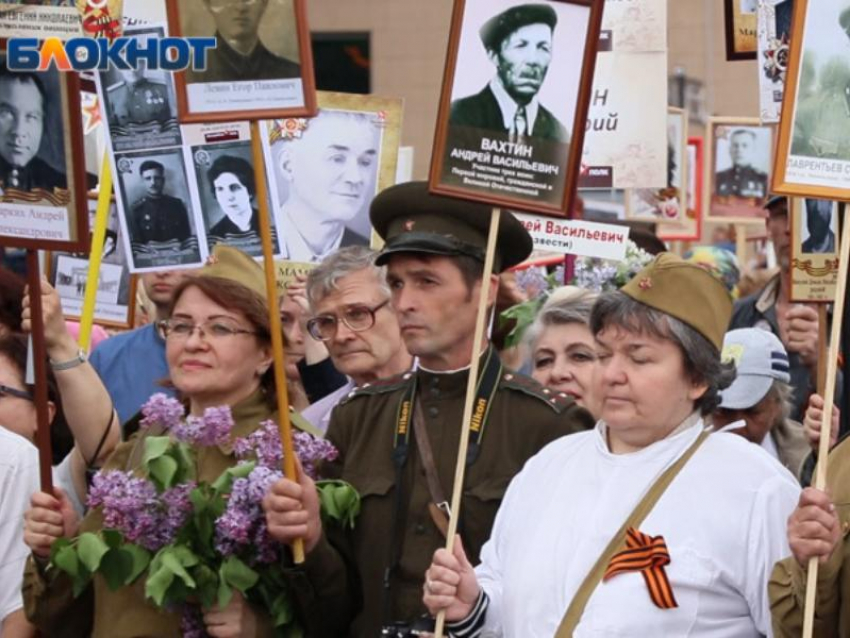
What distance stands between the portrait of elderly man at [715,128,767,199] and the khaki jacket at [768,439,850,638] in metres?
8.65

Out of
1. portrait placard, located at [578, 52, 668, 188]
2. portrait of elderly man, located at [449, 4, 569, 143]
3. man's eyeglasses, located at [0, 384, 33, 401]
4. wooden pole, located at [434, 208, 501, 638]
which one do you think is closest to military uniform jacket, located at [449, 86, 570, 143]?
portrait of elderly man, located at [449, 4, 569, 143]

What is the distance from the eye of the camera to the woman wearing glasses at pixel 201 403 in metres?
5.97

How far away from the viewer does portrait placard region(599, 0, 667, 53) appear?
30.7 feet

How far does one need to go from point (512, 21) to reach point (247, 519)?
5.11ft

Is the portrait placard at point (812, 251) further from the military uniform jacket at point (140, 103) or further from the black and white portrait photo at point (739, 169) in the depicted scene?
the black and white portrait photo at point (739, 169)

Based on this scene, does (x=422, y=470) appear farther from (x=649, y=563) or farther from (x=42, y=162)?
(x=42, y=162)

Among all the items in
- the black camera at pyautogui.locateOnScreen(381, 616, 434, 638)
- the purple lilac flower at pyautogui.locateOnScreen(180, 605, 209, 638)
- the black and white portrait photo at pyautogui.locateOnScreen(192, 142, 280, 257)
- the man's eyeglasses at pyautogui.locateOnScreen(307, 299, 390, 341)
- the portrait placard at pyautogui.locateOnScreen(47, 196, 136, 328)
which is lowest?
the purple lilac flower at pyautogui.locateOnScreen(180, 605, 209, 638)

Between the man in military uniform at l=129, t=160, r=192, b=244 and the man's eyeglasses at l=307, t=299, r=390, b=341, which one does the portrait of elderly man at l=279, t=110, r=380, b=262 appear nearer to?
the man in military uniform at l=129, t=160, r=192, b=244

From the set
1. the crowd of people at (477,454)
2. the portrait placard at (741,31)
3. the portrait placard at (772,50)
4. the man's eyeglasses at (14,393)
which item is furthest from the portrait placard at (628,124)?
the man's eyeglasses at (14,393)

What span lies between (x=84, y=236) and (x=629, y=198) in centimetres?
629

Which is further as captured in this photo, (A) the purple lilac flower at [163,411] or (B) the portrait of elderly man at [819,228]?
(B) the portrait of elderly man at [819,228]

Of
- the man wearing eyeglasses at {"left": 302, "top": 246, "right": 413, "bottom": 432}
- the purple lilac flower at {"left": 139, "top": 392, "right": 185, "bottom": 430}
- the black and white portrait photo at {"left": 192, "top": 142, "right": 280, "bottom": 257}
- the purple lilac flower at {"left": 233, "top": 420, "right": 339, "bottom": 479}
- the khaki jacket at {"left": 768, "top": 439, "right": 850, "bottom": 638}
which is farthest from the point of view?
the black and white portrait photo at {"left": 192, "top": 142, "right": 280, "bottom": 257}

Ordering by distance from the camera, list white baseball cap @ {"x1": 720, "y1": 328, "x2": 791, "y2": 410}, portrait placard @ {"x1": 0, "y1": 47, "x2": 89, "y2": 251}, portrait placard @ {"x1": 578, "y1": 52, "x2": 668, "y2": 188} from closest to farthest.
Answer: portrait placard @ {"x1": 0, "y1": 47, "x2": 89, "y2": 251}, white baseball cap @ {"x1": 720, "y1": 328, "x2": 791, "y2": 410}, portrait placard @ {"x1": 578, "y1": 52, "x2": 668, "y2": 188}

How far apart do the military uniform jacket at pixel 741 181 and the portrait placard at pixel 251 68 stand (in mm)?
8309
